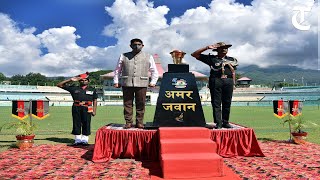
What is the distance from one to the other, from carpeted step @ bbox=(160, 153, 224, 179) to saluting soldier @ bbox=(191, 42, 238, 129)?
6.04ft

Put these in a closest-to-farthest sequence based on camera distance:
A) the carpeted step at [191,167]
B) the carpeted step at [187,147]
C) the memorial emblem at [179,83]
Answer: the carpeted step at [191,167]
the carpeted step at [187,147]
the memorial emblem at [179,83]

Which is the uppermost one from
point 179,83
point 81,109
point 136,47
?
point 136,47

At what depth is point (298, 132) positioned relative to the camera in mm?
7887

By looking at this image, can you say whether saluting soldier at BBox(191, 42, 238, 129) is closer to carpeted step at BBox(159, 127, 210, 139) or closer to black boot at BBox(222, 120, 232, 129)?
black boot at BBox(222, 120, 232, 129)

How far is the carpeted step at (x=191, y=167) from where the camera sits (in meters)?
4.78

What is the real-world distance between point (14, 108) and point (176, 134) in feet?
15.9

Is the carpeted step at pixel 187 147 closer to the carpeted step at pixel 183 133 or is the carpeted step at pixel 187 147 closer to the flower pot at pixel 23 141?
the carpeted step at pixel 183 133

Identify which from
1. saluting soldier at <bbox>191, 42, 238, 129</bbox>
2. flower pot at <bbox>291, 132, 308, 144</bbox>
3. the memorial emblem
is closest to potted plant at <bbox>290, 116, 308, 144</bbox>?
flower pot at <bbox>291, 132, 308, 144</bbox>

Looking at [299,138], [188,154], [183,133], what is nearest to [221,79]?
[183,133]

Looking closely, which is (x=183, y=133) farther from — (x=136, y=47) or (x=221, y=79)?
(x=136, y=47)

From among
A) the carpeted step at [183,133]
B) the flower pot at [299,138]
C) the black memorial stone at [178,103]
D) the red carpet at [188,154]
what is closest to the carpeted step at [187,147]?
the red carpet at [188,154]

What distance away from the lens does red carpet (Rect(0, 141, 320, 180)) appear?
4781 millimetres

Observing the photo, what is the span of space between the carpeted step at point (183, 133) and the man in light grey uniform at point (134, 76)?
975mm

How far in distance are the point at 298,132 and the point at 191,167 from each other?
4.27 meters
